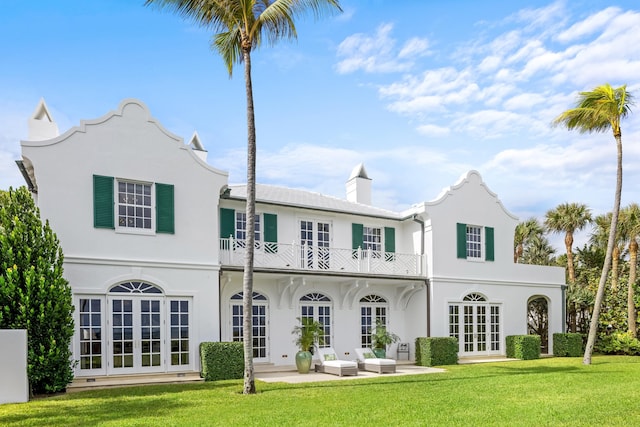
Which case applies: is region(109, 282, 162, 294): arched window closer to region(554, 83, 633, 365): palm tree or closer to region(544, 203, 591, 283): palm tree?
region(554, 83, 633, 365): palm tree

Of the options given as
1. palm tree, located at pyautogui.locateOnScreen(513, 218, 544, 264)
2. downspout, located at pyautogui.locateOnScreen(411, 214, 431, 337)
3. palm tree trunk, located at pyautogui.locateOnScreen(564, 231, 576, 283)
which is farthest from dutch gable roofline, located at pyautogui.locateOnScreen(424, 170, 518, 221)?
palm tree, located at pyautogui.locateOnScreen(513, 218, 544, 264)

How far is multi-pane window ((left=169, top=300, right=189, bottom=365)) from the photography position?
1563 centimetres

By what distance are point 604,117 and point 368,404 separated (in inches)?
539

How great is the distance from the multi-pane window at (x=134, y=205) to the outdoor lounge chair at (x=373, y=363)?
8.07 meters

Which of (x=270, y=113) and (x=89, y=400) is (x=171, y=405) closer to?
(x=89, y=400)

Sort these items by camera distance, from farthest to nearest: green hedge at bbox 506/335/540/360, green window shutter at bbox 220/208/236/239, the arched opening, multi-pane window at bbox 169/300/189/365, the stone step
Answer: the arched opening
green hedge at bbox 506/335/540/360
green window shutter at bbox 220/208/236/239
multi-pane window at bbox 169/300/189/365
the stone step

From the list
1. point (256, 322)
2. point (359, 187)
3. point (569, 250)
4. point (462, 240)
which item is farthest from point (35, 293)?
point (569, 250)

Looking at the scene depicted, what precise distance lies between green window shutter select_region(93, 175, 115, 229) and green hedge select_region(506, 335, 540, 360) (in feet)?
51.3

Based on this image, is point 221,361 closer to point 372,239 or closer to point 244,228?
point 244,228

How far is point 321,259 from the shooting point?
1930 centimetres

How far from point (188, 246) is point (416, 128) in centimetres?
747

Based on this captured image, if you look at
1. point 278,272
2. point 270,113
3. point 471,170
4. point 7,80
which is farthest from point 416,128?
point 7,80

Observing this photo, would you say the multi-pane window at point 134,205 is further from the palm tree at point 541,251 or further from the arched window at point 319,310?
the palm tree at point 541,251

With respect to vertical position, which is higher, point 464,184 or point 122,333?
point 464,184
